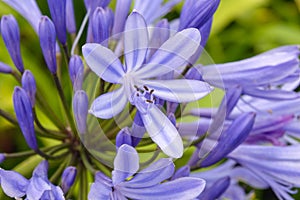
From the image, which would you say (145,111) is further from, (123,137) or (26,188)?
(26,188)

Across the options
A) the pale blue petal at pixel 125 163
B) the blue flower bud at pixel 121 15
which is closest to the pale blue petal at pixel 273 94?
the blue flower bud at pixel 121 15

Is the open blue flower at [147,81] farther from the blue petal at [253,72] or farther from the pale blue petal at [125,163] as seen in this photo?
the blue petal at [253,72]

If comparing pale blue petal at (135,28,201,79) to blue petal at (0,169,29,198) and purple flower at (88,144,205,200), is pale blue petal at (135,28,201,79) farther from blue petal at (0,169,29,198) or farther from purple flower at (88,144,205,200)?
blue petal at (0,169,29,198)

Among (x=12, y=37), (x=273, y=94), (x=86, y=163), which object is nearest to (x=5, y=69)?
(x=12, y=37)

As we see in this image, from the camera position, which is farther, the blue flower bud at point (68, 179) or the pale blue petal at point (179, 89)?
the blue flower bud at point (68, 179)

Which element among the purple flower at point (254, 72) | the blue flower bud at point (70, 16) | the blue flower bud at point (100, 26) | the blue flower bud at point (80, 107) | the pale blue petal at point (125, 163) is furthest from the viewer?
the blue flower bud at point (70, 16)

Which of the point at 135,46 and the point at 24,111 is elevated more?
the point at 135,46

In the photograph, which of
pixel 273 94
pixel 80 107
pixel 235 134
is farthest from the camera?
pixel 273 94
